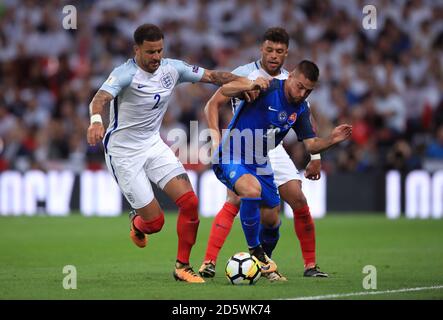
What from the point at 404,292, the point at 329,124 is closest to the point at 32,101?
the point at 329,124

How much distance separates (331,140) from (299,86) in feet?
1.97

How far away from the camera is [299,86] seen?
31.3 ft

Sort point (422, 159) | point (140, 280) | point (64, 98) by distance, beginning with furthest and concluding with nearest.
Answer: point (64, 98)
point (422, 159)
point (140, 280)

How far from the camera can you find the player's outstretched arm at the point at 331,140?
9508mm

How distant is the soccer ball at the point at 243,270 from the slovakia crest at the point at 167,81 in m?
1.86

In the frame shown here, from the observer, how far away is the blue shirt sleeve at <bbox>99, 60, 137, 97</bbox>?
365 inches

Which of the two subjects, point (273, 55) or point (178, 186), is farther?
point (273, 55)

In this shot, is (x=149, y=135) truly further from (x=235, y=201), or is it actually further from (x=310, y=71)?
(x=310, y=71)

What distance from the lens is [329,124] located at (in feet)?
65.1

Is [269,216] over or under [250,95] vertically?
under

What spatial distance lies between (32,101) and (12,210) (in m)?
2.75

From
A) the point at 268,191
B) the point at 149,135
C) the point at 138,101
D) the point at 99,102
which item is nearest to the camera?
the point at 99,102

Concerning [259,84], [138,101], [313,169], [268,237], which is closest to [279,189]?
[313,169]
